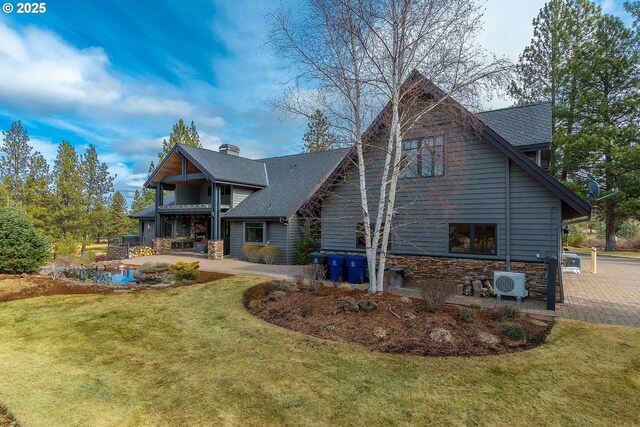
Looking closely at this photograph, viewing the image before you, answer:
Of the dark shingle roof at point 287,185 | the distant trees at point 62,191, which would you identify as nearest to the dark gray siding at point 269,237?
Result: the dark shingle roof at point 287,185

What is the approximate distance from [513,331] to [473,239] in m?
4.90

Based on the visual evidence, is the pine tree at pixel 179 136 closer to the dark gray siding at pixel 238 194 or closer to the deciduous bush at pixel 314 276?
the dark gray siding at pixel 238 194

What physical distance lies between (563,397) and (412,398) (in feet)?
6.11

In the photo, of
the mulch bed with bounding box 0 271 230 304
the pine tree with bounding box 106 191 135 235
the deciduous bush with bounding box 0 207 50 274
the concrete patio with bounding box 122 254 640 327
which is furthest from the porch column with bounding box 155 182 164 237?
the pine tree with bounding box 106 191 135 235

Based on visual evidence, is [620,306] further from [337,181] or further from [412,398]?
[337,181]

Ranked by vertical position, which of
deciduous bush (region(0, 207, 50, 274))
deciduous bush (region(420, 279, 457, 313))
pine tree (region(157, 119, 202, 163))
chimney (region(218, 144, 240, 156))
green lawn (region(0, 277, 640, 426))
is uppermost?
pine tree (region(157, 119, 202, 163))

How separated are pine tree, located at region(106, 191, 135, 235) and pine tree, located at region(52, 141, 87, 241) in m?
8.61

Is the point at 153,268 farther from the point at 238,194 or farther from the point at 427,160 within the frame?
the point at 427,160

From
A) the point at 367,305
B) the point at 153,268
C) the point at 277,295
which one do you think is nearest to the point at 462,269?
the point at 367,305

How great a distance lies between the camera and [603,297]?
908 cm

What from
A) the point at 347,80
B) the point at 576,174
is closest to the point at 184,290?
the point at 347,80

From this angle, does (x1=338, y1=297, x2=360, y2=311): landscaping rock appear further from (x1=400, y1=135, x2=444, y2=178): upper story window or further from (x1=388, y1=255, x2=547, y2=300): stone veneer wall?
(x1=400, y1=135, x2=444, y2=178): upper story window

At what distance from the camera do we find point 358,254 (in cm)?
1226

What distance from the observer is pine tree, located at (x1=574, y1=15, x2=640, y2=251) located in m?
22.4
